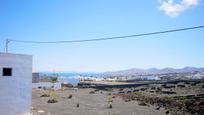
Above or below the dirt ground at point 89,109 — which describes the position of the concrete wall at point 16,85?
above

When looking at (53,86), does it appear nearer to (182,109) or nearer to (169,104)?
(169,104)

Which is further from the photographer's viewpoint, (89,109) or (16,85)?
(89,109)

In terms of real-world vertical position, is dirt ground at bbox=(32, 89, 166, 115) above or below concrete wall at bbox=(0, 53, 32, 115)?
below

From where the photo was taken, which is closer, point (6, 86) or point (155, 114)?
point (6, 86)

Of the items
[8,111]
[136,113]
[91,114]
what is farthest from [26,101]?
[136,113]

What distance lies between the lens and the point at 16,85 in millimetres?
16766

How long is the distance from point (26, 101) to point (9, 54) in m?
3.21

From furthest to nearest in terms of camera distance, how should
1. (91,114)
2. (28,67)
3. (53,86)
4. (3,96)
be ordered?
(53,86), (91,114), (28,67), (3,96)

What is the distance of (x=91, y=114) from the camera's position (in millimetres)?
23484

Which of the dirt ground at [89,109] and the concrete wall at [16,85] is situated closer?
the concrete wall at [16,85]

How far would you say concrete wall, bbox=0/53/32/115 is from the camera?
16250 mm

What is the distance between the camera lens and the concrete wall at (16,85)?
640 inches

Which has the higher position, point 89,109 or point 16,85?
point 16,85

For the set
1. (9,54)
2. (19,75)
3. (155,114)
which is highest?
(9,54)
